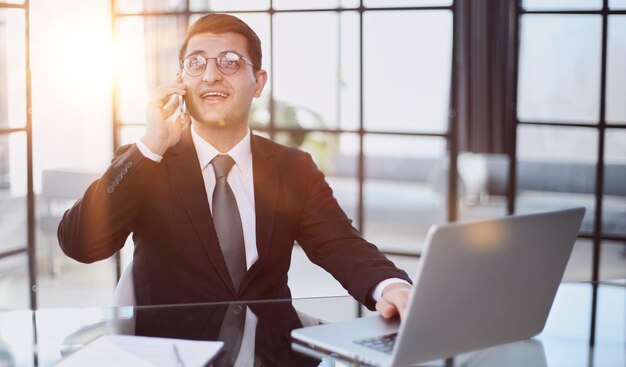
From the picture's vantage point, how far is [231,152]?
2.51 m

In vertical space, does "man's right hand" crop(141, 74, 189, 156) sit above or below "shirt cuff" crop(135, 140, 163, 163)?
above

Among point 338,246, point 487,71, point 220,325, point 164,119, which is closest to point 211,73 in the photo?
point 164,119

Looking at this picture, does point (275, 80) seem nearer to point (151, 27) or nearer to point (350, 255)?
point (151, 27)

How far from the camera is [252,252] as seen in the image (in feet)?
8.07

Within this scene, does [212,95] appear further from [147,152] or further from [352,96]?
[352,96]

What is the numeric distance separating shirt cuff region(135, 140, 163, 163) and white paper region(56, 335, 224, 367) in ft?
2.51

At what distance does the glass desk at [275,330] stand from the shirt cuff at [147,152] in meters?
0.50

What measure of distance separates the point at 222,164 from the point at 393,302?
881 millimetres

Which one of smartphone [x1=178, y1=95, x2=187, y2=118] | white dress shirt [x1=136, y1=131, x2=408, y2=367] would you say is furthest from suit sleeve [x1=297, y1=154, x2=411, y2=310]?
smartphone [x1=178, y1=95, x2=187, y2=118]

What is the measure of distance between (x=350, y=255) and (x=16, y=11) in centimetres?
299

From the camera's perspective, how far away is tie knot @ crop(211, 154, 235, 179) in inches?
Result: 97.7

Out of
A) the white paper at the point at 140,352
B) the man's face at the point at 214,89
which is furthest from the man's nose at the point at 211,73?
the white paper at the point at 140,352

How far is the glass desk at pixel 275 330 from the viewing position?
160 cm

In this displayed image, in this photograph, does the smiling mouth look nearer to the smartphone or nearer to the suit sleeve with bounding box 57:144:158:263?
the smartphone
